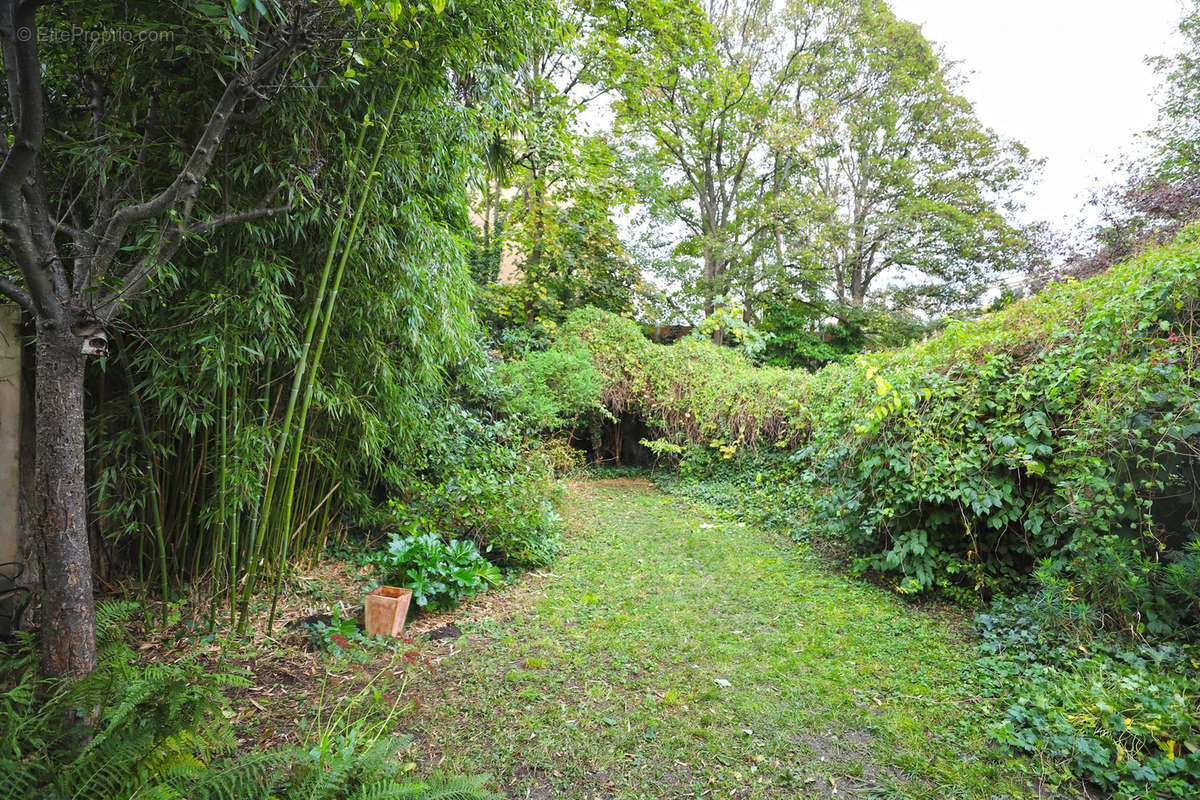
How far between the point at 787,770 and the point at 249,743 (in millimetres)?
1763

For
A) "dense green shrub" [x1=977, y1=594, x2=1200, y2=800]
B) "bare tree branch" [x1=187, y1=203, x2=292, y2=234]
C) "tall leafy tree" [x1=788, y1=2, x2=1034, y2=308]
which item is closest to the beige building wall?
"bare tree branch" [x1=187, y1=203, x2=292, y2=234]

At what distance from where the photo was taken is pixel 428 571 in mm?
2906

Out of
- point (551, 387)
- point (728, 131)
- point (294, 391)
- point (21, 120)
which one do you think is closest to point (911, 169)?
point (728, 131)

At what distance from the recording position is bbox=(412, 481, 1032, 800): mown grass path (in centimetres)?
167

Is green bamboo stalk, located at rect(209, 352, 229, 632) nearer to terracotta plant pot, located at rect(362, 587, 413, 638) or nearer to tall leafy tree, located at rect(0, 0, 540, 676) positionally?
tall leafy tree, located at rect(0, 0, 540, 676)

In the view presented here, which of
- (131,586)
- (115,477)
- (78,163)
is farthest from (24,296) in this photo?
(131,586)

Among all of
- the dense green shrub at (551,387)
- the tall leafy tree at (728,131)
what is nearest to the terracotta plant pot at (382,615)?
the dense green shrub at (551,387)

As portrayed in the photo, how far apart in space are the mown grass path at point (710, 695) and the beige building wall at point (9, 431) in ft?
5.72

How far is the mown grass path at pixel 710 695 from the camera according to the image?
167 centimetres

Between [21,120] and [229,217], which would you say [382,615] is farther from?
[21,120]

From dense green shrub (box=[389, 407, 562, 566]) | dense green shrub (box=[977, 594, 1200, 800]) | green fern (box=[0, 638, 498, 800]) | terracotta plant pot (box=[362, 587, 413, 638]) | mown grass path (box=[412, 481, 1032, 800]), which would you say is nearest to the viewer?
green fern (box=[0, 638, 498, 800])

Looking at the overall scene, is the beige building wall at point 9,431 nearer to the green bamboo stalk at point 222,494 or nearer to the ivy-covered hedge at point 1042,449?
the green bamboo stalk at point 222,494

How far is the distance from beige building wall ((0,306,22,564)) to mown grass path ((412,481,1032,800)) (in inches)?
68.7

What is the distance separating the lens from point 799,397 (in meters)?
5.62
